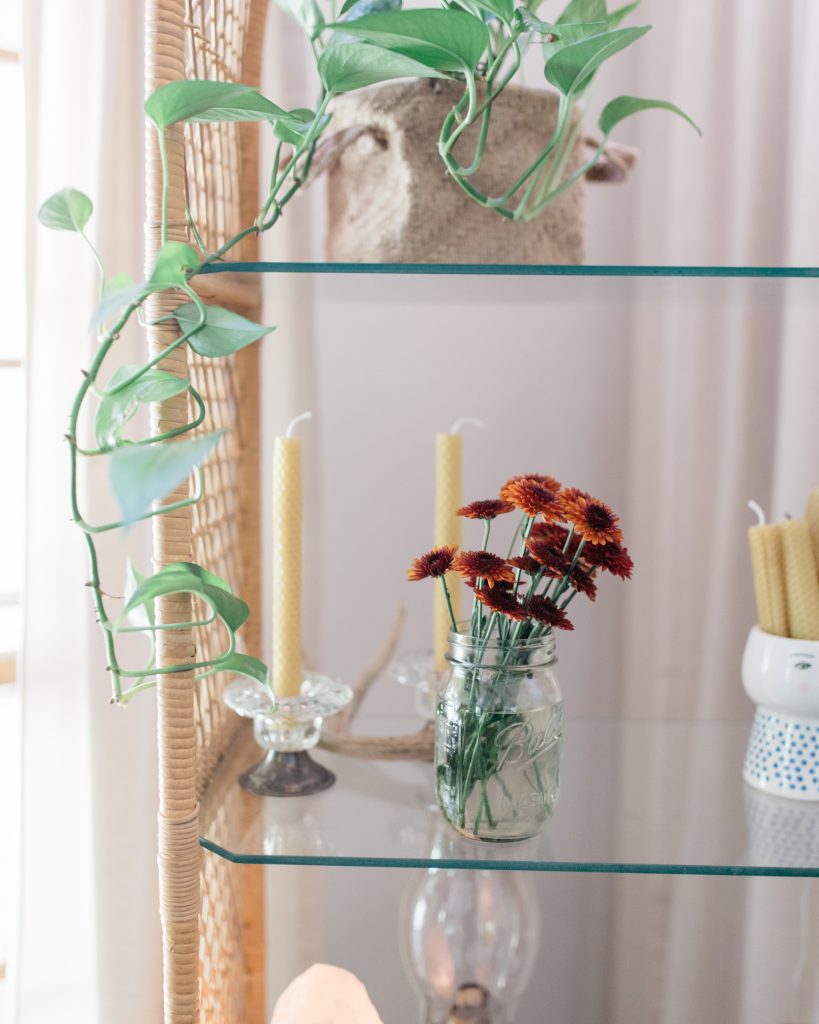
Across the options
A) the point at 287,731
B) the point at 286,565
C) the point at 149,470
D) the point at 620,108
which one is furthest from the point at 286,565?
the point at 620,108

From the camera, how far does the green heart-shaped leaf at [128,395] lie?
1.84ft

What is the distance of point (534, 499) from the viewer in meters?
0.62

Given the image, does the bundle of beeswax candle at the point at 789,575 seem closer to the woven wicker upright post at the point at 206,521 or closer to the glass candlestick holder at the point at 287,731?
the glass candlestick holder at the point at 287,731

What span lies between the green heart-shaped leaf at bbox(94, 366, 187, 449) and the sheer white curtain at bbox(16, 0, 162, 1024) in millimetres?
269

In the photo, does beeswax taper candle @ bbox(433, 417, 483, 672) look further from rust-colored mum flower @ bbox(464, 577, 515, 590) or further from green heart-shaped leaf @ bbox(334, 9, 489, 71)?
green heart-shaped leaf @ bbox(334, 9, 489, 71)

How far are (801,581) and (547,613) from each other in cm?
27

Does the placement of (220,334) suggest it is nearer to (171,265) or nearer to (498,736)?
(171,265)

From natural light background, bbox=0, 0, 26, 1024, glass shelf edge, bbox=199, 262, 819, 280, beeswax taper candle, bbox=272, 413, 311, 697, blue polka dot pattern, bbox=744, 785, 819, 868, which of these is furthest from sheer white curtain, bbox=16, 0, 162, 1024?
blue polka dot pattern, bbox=744, 785, 819, 868

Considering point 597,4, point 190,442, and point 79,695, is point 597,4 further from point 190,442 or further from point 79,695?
point 79,695

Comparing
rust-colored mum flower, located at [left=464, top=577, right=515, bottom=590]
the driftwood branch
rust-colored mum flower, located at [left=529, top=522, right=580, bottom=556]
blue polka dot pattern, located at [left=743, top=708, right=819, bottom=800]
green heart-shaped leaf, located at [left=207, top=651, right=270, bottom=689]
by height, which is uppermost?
rust-colored mum flower, located at [left=529, top=522, right=580, bottom=556]

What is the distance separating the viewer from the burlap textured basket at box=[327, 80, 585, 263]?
723 millimetres

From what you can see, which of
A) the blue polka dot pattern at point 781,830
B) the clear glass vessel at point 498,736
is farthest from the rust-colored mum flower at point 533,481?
the blue polka dot pattern at point 781,830

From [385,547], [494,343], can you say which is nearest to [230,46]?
[494,343]

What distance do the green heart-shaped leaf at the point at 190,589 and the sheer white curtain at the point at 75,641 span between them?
0.28 meters
